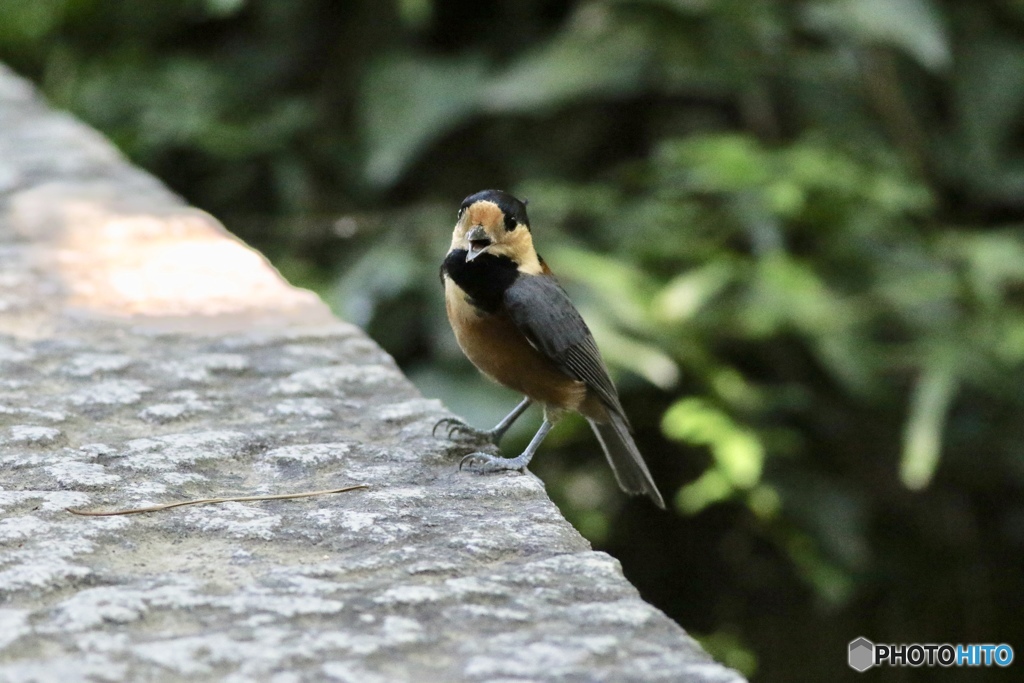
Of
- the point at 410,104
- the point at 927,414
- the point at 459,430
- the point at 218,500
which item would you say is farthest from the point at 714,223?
the point at 218,500

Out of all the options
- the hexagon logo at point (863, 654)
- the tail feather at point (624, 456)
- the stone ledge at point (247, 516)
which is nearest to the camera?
the stone ledge at point (247, 516)

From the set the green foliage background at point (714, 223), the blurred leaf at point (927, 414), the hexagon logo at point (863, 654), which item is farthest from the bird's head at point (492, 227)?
the blurred leaf at point (927, 414)

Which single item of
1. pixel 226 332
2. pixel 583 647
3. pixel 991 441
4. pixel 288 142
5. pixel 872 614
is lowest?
pixel 872 614

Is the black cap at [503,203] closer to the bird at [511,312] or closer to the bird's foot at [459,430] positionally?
the bird at [511,312]

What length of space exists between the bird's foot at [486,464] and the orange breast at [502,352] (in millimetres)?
452

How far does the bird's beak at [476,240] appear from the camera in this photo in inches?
107

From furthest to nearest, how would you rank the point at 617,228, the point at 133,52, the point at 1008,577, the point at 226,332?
the point at 133,52 → the point at 1008,577 → the point at 617,228 → the point at 226,332

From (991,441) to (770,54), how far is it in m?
2.04

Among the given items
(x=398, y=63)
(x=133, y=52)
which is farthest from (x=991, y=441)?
(x=133, y=52)

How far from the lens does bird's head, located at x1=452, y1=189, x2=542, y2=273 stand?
274 centimetres

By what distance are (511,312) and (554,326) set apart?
114 mm

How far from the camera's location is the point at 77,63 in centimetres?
641

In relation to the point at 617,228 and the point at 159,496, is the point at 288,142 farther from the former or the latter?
the point at 159,496

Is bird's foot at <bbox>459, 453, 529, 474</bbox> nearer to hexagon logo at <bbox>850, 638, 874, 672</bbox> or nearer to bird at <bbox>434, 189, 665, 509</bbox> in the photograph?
bird at <bbox>434, 189, 665, 509</bbox>
